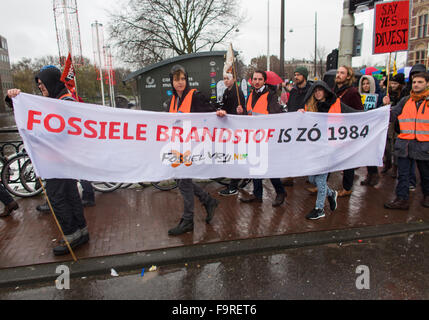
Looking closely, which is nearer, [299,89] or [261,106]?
[261,106]

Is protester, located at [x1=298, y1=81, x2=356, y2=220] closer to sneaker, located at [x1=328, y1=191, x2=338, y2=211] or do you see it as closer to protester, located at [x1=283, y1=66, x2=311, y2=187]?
sneaker, located at [x1=328, y1=191, x2=338, y2=211]

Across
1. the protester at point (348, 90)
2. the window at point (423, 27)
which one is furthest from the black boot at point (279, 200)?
the window at point (423, 27)

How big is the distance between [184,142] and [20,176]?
11.0 ft

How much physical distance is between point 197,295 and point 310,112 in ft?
9.08

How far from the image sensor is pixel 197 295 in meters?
2.90

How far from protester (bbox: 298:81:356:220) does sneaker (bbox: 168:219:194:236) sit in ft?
5.58

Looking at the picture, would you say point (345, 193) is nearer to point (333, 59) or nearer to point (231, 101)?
point (231, 101)

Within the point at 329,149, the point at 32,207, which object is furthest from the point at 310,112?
the point at 32,207

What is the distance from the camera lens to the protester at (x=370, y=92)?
5.95m

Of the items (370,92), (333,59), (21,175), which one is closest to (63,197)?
(21,175)

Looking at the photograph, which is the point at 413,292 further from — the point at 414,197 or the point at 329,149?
the point at 414,197

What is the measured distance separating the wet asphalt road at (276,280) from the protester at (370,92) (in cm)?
245

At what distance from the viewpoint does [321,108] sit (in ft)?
14.7

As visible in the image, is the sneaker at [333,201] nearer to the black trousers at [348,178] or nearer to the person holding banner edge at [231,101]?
the black trousers at [348,178]
